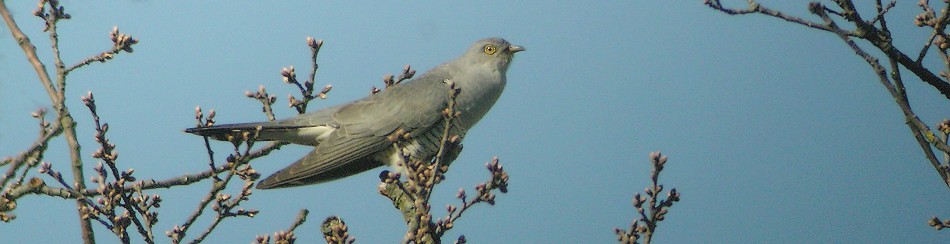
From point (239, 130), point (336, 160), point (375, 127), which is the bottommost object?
point (239, 130)

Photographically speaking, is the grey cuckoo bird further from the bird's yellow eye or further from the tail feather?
the bird's yellow eye

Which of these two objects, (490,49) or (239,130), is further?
(490,49)

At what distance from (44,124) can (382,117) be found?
76.8 inches

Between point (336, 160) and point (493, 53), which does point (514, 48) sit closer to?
point (493, 53)

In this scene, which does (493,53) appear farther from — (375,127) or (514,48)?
(375,127)

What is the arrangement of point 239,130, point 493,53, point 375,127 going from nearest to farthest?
point 239,130 → point 375,127 → point 493,53

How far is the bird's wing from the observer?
5102 millimetres

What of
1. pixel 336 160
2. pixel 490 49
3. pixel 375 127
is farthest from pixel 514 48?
pixel 336 160

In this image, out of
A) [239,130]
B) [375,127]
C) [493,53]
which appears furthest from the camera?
[493,53]

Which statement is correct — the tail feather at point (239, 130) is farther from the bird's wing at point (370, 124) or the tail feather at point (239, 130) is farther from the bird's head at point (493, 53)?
the bird's head at point (493, 53)

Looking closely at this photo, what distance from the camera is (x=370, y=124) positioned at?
5254 millimetres

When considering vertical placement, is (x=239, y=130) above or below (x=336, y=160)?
below

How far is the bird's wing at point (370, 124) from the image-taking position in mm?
5102

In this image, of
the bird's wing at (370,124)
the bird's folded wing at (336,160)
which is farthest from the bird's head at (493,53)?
the bird's folded wing at (336,160)
